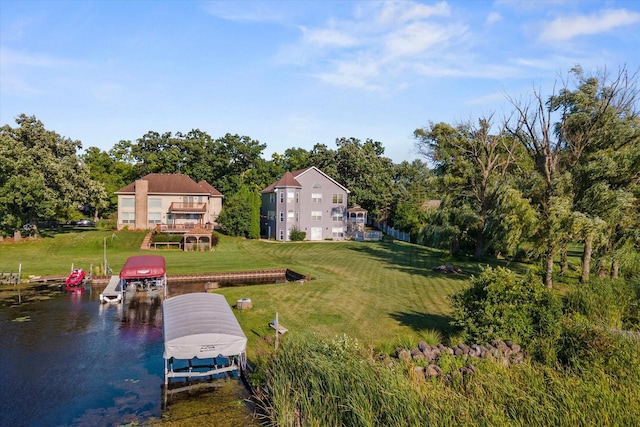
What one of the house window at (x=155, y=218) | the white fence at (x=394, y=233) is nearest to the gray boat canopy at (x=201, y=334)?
the house window at (x=155, y=218)

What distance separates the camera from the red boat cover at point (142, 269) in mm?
29477

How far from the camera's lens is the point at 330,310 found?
84.1 feet

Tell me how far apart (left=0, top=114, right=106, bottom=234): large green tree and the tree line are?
16cm

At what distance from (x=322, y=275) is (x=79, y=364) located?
70.8 feet

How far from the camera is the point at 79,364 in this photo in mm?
18344

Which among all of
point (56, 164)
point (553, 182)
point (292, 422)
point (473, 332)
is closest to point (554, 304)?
point (473, 332)

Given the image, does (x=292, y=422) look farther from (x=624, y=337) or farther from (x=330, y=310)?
(x=330, y=310)

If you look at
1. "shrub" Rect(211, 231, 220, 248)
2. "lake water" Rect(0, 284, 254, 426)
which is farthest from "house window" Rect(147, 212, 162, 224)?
"lake water" Rect(0, 284, 254, 426)

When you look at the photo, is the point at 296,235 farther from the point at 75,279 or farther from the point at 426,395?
the point at 426,395

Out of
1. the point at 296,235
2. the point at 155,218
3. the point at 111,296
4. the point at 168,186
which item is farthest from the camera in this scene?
the point at 168,186

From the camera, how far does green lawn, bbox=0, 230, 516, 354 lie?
75.6 feet

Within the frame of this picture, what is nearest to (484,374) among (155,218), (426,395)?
(426,395)

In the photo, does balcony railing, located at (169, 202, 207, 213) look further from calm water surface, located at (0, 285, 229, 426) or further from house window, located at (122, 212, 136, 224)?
calm water surface, located at (0, 285, 229, 426)

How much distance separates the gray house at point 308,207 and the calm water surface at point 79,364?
3743 cm
